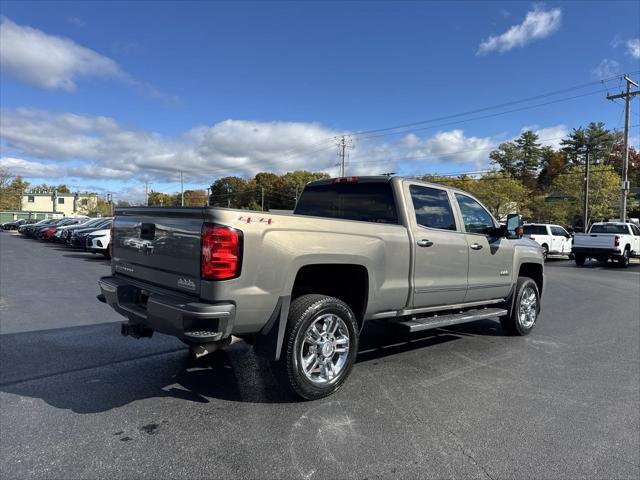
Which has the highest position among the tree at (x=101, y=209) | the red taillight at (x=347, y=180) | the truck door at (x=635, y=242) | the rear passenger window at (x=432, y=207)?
the tree at (x=101, y=209)

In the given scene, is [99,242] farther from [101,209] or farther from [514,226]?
[101,209]

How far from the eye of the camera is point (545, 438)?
3.40 metres

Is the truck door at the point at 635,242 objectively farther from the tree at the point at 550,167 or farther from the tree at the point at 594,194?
the tree at the point at 550,167

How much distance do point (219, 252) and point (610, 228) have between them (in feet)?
74.6

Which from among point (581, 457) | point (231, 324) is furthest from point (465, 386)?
point (231, 324)

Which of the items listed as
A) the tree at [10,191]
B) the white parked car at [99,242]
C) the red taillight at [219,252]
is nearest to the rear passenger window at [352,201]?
the red taillight at [219,252]

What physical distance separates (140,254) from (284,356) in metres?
1.59

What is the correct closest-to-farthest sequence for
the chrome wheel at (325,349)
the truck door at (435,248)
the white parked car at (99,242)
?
the chrome wheel at (325,349) → the truck door at (435,248) → the white parked car at (99,242)

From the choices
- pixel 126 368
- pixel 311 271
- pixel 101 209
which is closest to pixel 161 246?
pixel 311 271

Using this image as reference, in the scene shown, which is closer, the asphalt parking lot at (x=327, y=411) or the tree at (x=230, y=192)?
the asphalt parking lot at (x=327, y=411)

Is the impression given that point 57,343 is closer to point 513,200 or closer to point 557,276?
point 557,276

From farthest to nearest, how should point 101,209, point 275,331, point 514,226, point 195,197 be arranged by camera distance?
point 195,197 → point 101,209 → point 514,226 → point 275,331

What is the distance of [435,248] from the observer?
16.2 ft

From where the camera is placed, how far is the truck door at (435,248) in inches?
188
